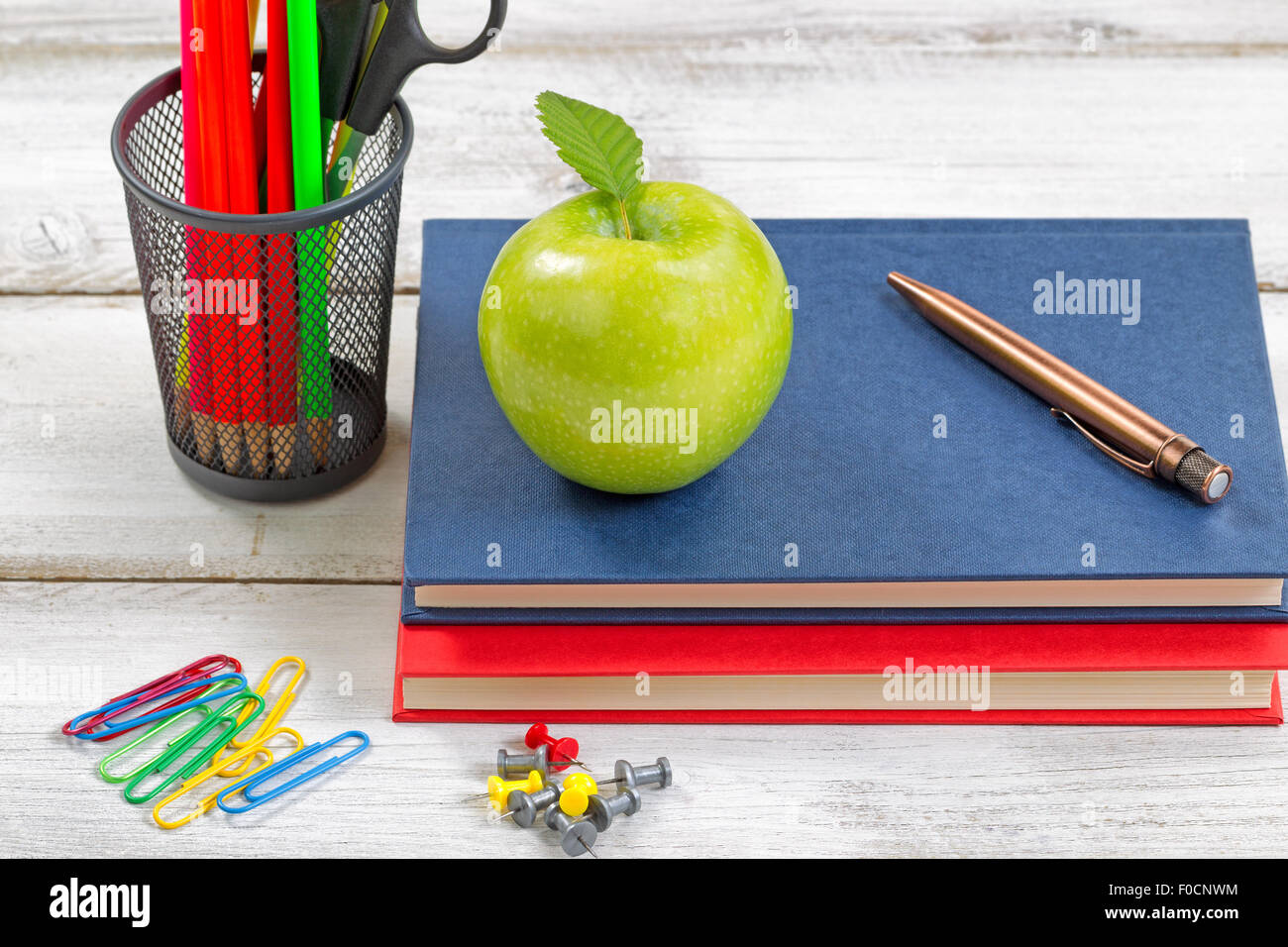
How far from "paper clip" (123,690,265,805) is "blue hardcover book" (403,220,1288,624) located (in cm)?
10

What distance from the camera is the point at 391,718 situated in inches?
29.2

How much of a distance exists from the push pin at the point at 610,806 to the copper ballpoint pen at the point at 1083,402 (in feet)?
0.96

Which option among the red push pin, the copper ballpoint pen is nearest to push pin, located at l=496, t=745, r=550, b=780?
the red push pin

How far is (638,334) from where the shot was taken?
2.17ft

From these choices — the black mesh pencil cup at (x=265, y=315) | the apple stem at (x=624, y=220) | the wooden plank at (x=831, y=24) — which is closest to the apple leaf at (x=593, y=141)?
the apple stem at (x=624, y=220)

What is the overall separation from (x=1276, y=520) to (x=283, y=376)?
501 mm

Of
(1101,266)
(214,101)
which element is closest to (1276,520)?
(1101,266)

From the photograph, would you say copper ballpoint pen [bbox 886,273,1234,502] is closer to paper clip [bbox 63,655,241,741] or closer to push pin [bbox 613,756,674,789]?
push pin [bbox 613,756,674,789]

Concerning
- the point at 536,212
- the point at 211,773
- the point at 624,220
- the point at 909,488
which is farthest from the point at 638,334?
the point at 536,212

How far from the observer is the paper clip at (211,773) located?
69 centimetres

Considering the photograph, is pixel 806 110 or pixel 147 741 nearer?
pixel 147 741

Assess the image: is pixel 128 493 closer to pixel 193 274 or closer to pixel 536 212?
pixel 193 274

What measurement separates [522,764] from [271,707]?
13 cm

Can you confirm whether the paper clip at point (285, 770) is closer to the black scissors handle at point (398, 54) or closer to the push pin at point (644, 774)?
the push pin at point (644, 774)
